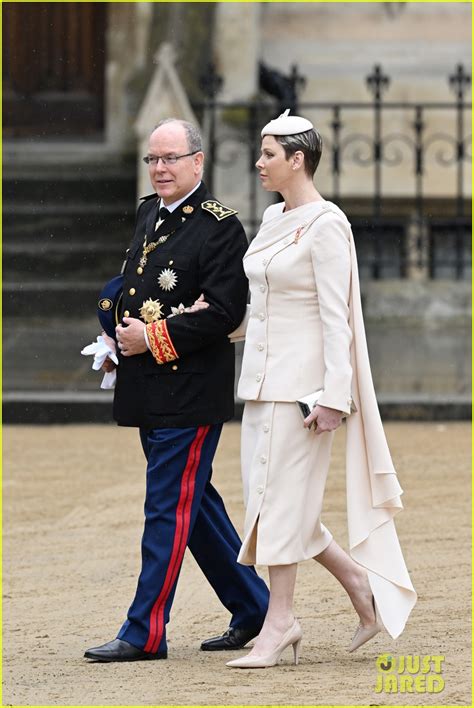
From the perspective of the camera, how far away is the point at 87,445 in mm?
10539

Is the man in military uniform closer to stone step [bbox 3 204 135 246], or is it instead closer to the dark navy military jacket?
the dark navy military jacket

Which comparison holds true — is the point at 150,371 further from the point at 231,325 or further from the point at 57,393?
the point at 57,393

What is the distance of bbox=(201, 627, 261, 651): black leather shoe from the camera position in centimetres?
600

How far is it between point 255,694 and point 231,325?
120 cm

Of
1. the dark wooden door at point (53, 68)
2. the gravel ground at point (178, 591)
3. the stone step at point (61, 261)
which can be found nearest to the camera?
the gravel ground at point (178, 591)

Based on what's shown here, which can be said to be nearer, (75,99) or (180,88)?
(180,88)

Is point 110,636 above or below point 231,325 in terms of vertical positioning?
below

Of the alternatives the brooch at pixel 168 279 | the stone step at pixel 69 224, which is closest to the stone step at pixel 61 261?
the stone step at pixel 69 224

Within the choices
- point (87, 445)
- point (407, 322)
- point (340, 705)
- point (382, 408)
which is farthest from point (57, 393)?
point (340, 705)

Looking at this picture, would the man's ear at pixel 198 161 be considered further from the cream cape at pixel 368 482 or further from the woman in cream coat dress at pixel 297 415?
the cream cape at pixel 368 482

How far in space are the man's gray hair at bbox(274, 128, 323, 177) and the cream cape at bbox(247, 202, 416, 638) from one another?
14 cm

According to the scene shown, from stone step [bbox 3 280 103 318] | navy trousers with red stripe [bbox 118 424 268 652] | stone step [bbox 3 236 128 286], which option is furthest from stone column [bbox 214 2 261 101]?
navy trousers with red stripe [bbox 118 424 268 652]

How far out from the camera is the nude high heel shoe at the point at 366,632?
5812mm

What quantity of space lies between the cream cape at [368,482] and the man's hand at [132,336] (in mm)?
495
